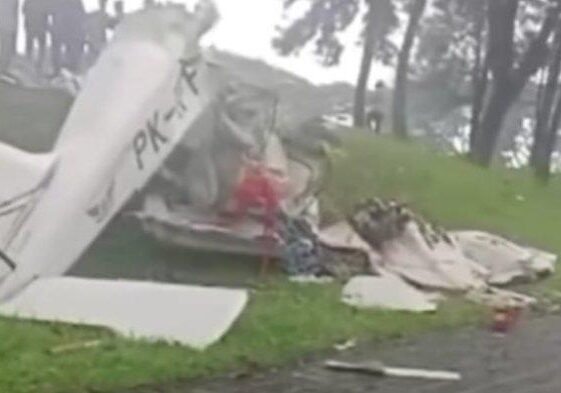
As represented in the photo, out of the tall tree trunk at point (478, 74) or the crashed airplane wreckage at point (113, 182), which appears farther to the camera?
the tall tree trunk at point (478, 74)

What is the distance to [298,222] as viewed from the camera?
506 inches

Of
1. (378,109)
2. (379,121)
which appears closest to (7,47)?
(379,121)

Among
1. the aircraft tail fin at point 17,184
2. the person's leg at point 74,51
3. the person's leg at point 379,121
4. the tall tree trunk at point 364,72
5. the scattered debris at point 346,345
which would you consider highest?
the aircraft tail fin at point 17,184

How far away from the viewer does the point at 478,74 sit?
3250cm

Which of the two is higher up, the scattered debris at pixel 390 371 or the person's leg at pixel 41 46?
the person's leg at pixel 41 46

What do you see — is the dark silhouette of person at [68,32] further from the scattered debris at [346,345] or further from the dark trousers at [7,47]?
the scattered debris at [346,345]

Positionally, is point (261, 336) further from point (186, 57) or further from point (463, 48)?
point (463, 48)

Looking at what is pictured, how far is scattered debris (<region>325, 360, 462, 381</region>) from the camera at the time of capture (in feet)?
29.0

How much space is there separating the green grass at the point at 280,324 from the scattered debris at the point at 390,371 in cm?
29

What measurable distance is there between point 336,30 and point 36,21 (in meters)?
14.9

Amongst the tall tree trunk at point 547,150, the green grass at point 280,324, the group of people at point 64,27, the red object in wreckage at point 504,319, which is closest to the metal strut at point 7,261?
the green grass at point 280,324

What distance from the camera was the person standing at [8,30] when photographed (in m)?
17.4

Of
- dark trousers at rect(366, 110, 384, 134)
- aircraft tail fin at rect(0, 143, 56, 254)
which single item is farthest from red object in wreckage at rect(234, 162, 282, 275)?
dark trousers at rect(366, 110, 384, 134)

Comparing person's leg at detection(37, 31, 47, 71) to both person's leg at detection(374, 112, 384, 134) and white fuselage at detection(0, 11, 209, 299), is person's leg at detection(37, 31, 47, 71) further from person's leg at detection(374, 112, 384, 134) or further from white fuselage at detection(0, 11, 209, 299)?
person's leg at detection(374, 112, 384, 134)
